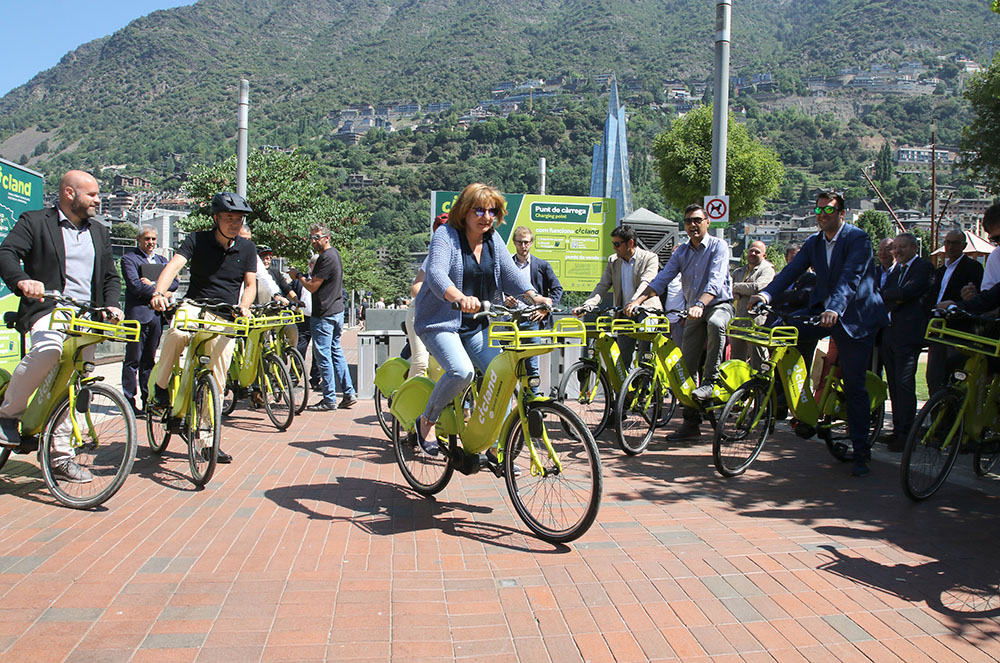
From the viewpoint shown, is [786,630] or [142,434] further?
[142,434]

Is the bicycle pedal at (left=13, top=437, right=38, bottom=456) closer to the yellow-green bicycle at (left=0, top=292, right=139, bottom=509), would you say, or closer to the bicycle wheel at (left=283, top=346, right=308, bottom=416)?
the yellow-green bicycle at (left=0, top=292, right=139, bottom=509)

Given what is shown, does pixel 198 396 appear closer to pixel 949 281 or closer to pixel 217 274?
pixel 217 274

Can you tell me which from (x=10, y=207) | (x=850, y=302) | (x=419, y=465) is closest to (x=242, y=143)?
(x=10, y=207)

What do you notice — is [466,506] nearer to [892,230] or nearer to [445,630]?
[445,630]

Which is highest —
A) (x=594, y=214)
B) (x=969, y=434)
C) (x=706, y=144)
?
(x=706, y=144)

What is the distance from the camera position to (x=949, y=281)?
6645 mm

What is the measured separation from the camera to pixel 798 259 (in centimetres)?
600

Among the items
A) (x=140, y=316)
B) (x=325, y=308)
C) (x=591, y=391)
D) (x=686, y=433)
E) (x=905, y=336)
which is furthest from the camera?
(x=325, y=308)

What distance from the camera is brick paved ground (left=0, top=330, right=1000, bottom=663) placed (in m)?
2.93

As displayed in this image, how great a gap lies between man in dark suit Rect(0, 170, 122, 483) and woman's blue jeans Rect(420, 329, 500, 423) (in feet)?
6.68

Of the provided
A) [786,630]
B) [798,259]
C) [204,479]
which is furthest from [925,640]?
[204,479]

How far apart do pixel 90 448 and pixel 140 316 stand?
3.63m

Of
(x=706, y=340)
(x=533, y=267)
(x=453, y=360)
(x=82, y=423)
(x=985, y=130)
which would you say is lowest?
(x=82, y=423)

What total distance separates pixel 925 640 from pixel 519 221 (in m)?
9.23
